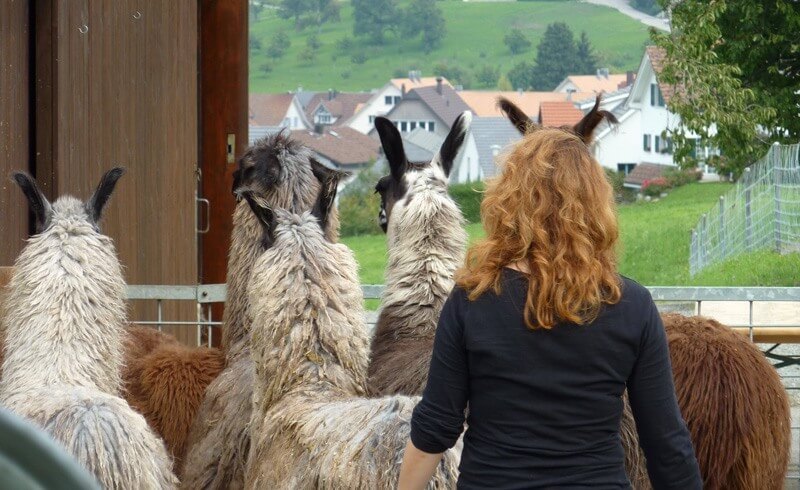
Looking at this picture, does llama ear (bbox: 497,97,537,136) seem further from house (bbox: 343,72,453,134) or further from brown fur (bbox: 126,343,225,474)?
house (bbox: 343,72,453,134)

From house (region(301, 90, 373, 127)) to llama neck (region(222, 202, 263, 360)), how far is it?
7617cm

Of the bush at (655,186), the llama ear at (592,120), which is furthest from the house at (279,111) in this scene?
the llama ear at (592,120)

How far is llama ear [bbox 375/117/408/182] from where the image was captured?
14.6ft

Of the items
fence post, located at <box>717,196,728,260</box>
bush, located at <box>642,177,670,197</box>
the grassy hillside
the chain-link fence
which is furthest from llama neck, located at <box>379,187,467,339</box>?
the grassy hillside

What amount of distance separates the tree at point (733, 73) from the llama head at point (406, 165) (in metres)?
12.4

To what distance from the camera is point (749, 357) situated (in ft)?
12.7

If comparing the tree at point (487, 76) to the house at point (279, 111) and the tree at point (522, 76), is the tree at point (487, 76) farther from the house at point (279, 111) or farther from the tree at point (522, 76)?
the house at point (279, 111)

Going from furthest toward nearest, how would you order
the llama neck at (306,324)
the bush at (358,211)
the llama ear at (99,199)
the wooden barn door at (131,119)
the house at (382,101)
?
the house at (382,101)
the bush at (358,211)
the wooden barn door at (131,119)
the llama ear at (99,199)
the llama neck at (306,324)

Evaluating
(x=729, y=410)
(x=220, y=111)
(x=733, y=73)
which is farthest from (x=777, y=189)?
(x=729, y=410)

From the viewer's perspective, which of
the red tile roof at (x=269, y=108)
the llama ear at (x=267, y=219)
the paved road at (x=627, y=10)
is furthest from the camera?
the paved road at (x=627, y=10)

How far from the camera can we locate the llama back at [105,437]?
118 inches

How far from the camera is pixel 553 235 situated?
91.8 inches

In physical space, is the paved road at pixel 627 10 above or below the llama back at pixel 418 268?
above

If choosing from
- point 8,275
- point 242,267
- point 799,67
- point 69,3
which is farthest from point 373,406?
point 799,67
